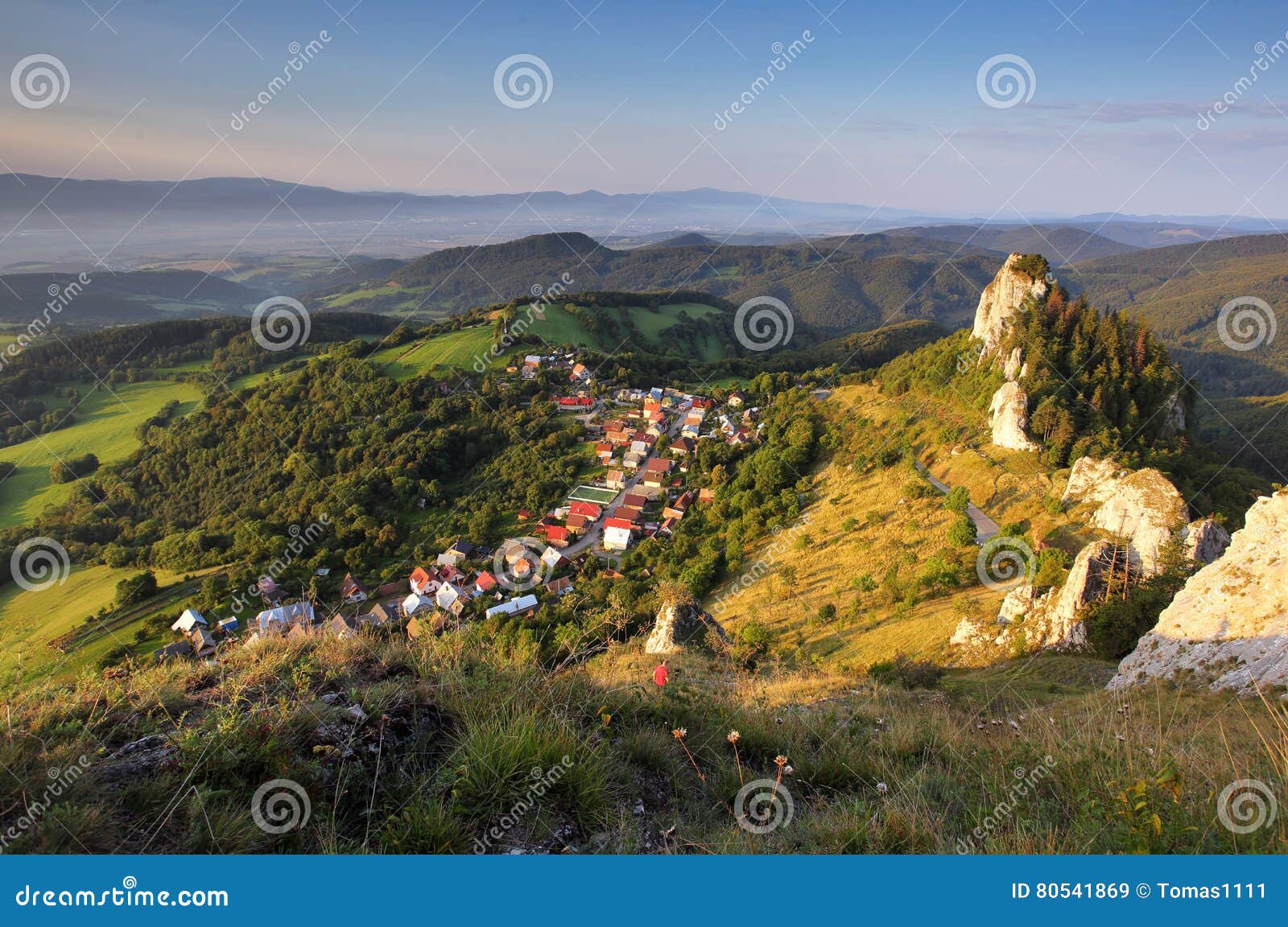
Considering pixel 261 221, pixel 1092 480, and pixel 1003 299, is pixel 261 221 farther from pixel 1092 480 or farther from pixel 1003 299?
pixel 1092 480

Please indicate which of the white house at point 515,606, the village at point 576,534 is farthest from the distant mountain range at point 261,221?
the white house at point 515,606

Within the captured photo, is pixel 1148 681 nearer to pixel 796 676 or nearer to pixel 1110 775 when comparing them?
pixel 796 676

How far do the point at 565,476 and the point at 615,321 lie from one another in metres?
44.6

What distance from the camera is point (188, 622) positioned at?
2623cm

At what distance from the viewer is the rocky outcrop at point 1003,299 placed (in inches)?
1309

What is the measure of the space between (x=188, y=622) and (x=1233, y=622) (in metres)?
34.3

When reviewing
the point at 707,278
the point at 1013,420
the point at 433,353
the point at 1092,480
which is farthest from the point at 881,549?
the point at 707,278

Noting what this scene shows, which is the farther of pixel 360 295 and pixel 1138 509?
pixel 360 295

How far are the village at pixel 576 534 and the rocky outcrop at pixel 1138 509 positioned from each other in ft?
58.2

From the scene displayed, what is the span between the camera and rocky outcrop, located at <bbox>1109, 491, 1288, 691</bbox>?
7145 mm

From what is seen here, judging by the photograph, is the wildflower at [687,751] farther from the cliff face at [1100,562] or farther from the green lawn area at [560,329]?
the green lawn area at [560,329]

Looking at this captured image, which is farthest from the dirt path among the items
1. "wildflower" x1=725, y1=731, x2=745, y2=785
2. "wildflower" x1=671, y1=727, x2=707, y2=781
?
"wildflower" x1=671, y1=727, x2=707, y2=781

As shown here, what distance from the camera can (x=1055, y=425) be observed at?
24.4 meters

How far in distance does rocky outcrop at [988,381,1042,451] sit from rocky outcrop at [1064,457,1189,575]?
6465mm
